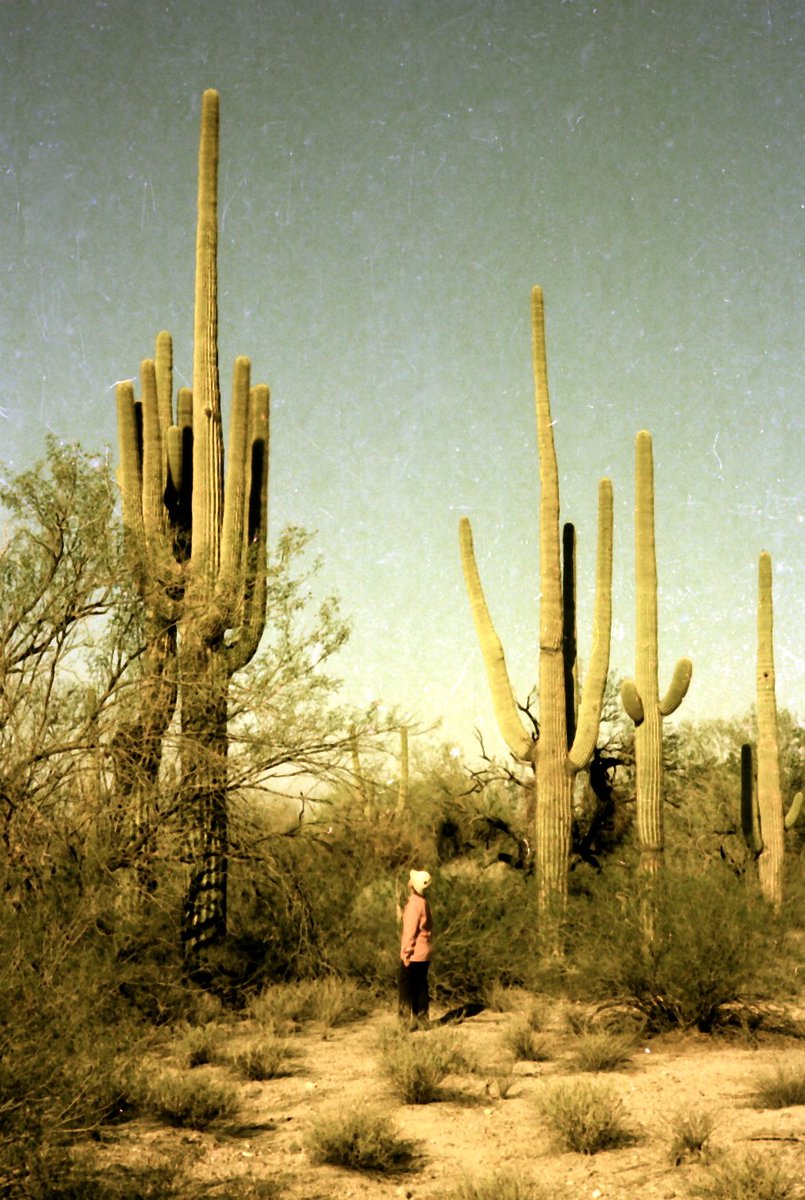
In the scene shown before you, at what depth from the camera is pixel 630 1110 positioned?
9.26 meters

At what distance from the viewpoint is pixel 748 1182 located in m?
6.85

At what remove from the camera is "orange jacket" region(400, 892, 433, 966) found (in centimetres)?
1266

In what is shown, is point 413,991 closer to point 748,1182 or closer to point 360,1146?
point 360,1146

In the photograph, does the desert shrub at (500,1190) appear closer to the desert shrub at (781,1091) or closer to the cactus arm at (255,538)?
the desert shrub at (781,1091)

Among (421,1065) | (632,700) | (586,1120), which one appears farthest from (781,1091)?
(632,700)

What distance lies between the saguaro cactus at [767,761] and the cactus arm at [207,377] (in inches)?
372

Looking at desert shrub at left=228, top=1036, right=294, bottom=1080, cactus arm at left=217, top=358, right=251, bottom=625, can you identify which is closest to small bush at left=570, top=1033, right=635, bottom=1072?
desert shrub at left=228, top=1036, right=294, bottom=1080

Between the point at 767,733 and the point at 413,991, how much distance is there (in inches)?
376

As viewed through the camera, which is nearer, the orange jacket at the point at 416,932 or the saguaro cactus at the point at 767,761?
the orange jacket at the point at 416,932

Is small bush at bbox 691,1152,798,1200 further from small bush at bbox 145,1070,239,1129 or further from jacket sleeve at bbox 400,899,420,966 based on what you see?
jacket sleeve at bbox 400,899,420,966

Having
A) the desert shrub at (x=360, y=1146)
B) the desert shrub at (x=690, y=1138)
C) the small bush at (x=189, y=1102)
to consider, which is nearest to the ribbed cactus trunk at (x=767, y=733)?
→ the desert shrub at (x=690, y=1138)

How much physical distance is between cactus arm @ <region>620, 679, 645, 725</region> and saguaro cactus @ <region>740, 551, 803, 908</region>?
3.38 m

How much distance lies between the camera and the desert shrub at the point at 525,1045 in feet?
37.7

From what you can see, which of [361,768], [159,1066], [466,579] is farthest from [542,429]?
[159,1066]
